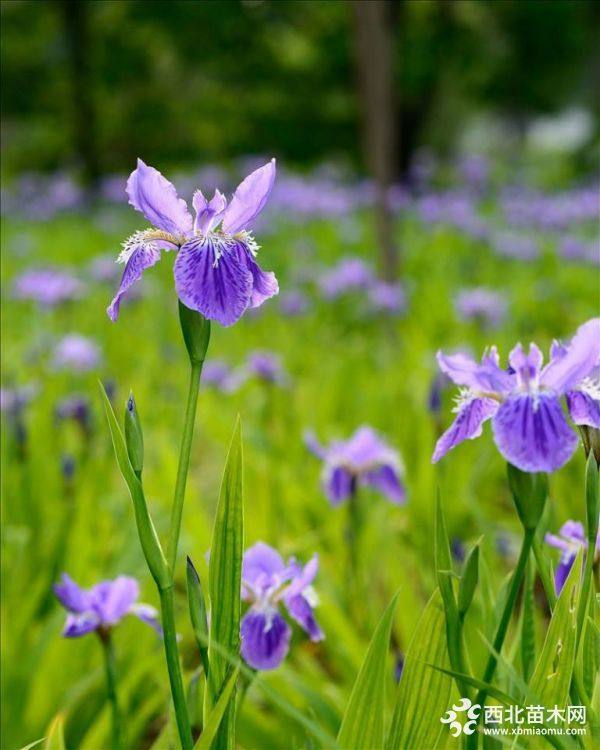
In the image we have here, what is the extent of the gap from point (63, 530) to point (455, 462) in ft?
3.65

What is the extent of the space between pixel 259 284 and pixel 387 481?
1.12 metres

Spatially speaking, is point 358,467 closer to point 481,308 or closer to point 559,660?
point 559,660

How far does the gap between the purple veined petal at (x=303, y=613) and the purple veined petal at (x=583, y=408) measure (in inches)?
17.1

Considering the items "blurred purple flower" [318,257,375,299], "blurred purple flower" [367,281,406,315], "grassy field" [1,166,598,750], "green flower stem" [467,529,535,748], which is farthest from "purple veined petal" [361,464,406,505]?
"blurred purple flower" [318,257,375,299]

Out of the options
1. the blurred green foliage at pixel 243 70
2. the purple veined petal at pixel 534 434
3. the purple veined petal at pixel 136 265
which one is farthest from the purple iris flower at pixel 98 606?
the blurred green foliage at pixel 243 70

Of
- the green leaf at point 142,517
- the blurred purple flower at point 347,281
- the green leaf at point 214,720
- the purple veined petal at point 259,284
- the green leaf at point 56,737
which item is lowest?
the green leaf at point 214,720

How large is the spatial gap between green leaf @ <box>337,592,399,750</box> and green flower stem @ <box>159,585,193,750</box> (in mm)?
193

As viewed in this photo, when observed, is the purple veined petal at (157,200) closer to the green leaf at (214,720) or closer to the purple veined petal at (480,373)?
the purple veined petal at (480,373)

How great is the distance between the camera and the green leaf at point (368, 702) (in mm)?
1021

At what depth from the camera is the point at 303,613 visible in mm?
1147

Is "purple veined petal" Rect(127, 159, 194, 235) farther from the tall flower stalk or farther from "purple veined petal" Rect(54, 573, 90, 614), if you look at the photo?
"purple veined petal" Rect(54, 573, 90, 614)

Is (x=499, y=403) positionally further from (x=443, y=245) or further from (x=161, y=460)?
(x=443, y=245)

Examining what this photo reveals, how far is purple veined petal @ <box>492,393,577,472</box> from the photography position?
0.84 meters

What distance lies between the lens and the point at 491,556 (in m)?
1.92
